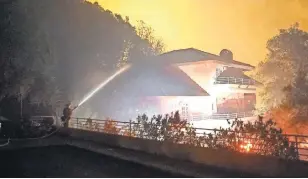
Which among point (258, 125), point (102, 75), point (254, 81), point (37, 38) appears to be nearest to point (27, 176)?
point (258, 125)

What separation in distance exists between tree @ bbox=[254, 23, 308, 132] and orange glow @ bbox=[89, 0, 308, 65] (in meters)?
0.84

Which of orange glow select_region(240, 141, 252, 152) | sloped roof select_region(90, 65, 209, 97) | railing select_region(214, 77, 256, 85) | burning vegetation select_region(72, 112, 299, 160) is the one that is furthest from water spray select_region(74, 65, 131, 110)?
orange glow select_region(240, 141, 252, 152)

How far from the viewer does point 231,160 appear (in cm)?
555

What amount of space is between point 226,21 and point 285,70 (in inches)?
171

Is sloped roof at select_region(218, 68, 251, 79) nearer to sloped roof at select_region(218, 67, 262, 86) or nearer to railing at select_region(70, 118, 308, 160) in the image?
sloped roof at select_region(218, 67, 262, 86)

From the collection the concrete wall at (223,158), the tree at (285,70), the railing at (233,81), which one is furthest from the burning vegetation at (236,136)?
the railing at (233,81)

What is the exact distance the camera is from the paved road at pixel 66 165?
5930 millimetres

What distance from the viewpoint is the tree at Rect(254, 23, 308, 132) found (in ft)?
39.0

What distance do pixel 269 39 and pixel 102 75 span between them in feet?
29.7

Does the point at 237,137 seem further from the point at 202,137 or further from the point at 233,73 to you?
the point at 233,73

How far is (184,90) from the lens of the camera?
534 inches

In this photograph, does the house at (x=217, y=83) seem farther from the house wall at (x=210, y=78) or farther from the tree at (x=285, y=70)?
the tree at (x=285, y=70)

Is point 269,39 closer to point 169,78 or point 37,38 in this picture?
point 169,78

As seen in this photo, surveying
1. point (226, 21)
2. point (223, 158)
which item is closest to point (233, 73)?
point (226, 21)
